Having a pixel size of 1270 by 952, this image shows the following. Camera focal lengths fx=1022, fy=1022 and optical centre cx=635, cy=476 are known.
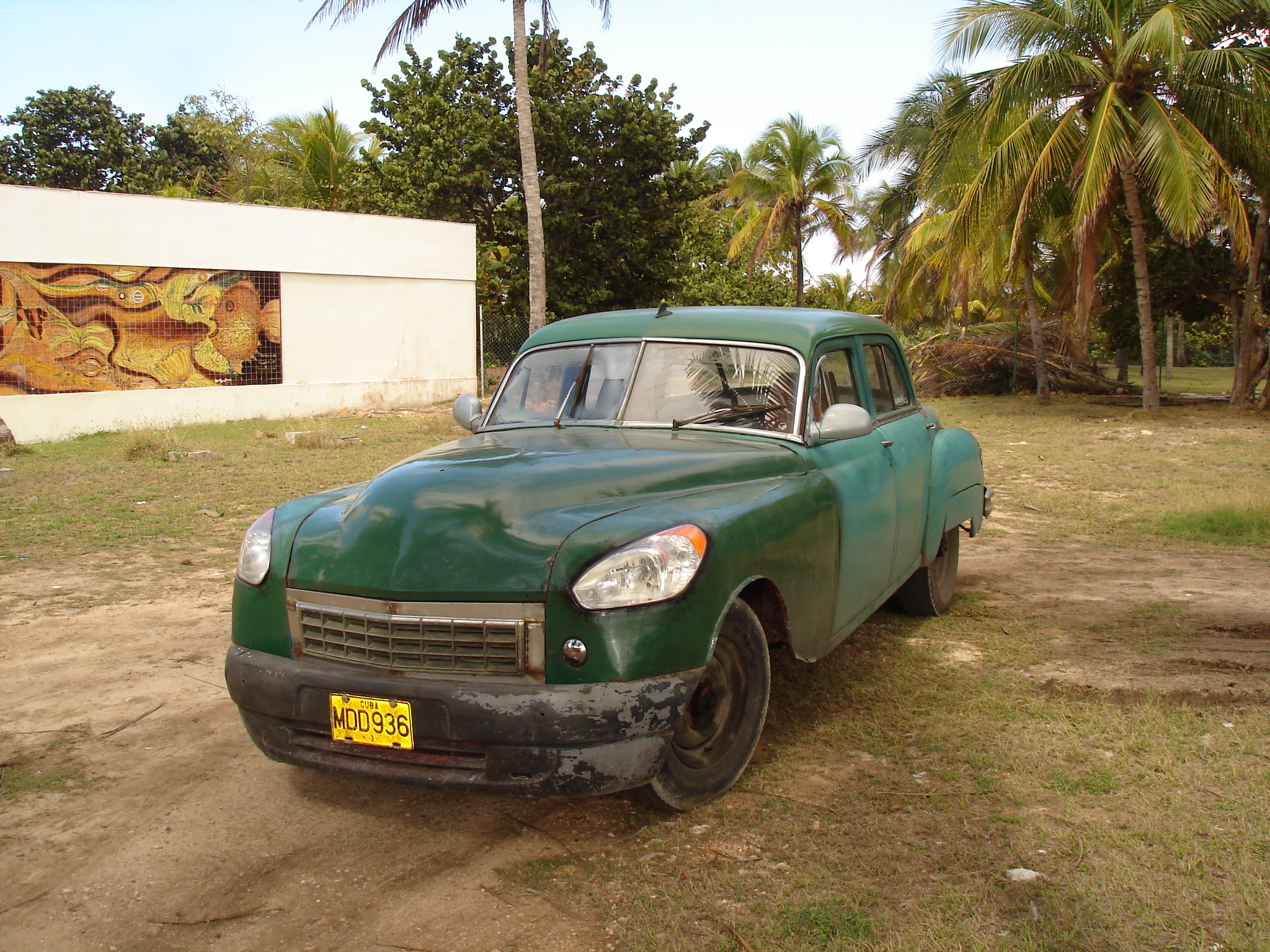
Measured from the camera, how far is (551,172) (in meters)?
25.4

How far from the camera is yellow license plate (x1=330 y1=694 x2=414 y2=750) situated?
116 inches

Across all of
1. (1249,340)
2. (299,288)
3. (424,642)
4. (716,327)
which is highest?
(299,288)

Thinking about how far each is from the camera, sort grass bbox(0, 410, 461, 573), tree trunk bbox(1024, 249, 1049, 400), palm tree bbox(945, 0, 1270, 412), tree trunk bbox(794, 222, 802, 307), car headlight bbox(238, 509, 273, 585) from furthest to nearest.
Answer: tree trunk bbox(794, 222, 802, 307) < tree trunk bbox(1024, 249, 1049, 400) < palm tree bbox(945, 0, 1270, 412) < grass bbox(0, 410, 461, 573) < car headlight bbox(238, 509, 273, 585)

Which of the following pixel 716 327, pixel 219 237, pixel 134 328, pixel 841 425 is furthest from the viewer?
pixel 219 237

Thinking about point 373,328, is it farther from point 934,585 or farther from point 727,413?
point 727,413

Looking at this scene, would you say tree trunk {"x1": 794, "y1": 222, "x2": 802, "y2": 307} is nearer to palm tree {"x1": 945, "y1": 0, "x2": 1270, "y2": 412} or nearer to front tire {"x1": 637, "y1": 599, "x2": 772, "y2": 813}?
palm tree {"x1": 945, "y1": 0, "x2": 1270, "y2": 412}

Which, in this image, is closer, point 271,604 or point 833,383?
point 271,604

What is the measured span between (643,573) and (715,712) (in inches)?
26.9

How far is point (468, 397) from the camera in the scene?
4.90 metres

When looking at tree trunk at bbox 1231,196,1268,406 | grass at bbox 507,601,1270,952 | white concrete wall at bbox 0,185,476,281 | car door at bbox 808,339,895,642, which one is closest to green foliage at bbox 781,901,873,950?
grass at bbox 507,601,1270,952

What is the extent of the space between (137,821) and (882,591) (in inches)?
122

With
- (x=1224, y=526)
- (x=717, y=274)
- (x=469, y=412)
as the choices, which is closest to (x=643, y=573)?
(x=469, y=412)

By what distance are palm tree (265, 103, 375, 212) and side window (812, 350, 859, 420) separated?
86.7 ft

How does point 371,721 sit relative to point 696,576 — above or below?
below
